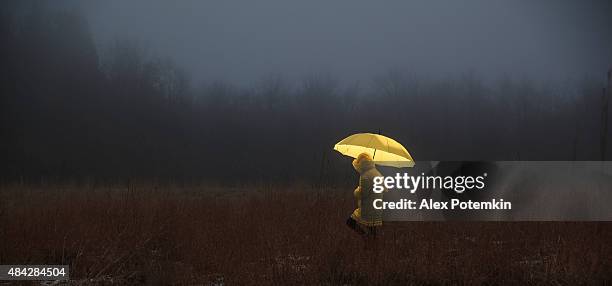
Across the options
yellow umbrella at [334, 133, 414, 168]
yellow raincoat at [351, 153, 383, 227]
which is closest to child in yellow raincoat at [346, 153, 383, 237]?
yellow raincoat at [351, 153, 383, 227]

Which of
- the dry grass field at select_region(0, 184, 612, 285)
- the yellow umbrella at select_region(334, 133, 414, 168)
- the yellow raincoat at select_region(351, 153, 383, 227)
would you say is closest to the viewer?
the dry grass field at select_region(0, 184, 612, 285)

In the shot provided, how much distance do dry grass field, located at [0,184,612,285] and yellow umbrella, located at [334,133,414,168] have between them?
0.94 m

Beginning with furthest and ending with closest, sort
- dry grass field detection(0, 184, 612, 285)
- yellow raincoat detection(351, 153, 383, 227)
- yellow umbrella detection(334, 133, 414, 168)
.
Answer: yellow umbrella detection(334, 133, 414, 168), yellow raincoat detection(351, 153, 383, 227), dry grass field detection(0, 184, 612, 285)

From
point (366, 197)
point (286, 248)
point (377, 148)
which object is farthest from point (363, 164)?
point (286, 248)

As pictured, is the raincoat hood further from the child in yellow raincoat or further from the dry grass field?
the dry grass field

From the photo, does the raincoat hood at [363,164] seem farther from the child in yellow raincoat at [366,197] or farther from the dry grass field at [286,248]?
the dry grass field at [286,248]

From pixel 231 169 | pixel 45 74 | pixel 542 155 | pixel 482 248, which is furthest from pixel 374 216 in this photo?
pixel 45 74

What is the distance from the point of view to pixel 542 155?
124 feet

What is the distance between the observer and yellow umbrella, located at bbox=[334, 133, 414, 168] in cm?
536

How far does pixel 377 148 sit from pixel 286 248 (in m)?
1.54

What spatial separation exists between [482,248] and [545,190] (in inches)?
203

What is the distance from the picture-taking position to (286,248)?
5383mm

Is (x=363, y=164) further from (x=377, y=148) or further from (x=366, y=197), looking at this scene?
(x=366, y=197)

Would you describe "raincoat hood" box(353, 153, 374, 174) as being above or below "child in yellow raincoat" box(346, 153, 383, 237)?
above
